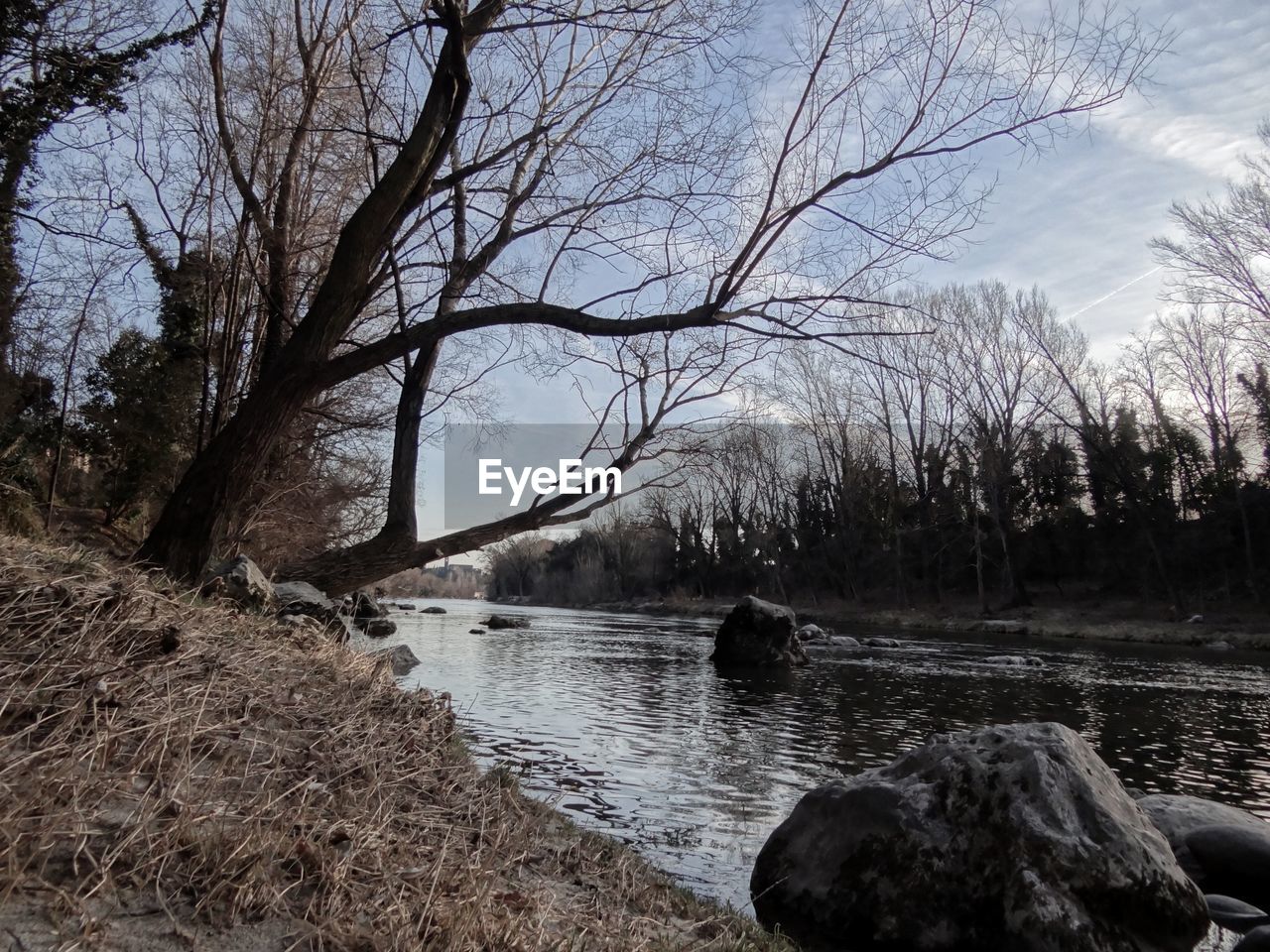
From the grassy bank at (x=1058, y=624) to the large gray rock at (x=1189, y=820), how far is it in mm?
24068

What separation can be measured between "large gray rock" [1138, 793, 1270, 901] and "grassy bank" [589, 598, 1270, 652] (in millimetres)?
24068

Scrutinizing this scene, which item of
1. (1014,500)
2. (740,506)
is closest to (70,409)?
(1014,500)

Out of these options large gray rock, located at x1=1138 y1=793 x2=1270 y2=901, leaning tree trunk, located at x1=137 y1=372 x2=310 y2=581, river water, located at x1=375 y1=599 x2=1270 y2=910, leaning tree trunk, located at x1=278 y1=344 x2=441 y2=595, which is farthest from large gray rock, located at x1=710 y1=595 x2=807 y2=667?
leaning tree trunk, located at x1=137 y1=372 x2=310 y2=581

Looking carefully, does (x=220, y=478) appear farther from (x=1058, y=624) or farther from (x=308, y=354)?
(x=1058, y=624)

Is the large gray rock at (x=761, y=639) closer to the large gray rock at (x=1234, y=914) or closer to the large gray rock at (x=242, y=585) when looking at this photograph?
the large gray rock at (x=1234, y=914)

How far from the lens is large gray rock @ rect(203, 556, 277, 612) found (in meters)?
6.25

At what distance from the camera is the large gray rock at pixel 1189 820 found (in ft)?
21.2

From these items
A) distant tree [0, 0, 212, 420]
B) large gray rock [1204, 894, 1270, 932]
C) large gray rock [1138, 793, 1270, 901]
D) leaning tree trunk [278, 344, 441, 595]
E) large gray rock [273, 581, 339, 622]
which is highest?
distant tree [0, 0, 212, 420]

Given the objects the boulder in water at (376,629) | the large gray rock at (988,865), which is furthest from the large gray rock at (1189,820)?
the boulder in water at (376,629)

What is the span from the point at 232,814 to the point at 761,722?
1061cm

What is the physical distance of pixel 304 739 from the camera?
3732 millimetres

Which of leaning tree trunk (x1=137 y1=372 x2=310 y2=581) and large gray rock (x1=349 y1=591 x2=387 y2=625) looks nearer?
leaning tree trunk (x1=137 y1=372 x2=310 y2=581)

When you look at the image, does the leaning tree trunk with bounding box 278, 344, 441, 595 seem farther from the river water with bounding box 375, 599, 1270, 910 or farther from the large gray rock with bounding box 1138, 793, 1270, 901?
the large gray rock with bounding box 1138, 793, 1270, 901

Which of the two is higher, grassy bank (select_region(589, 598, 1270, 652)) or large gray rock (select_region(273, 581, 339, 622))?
large gray rock (select_region(273, 581, 339, 622))
